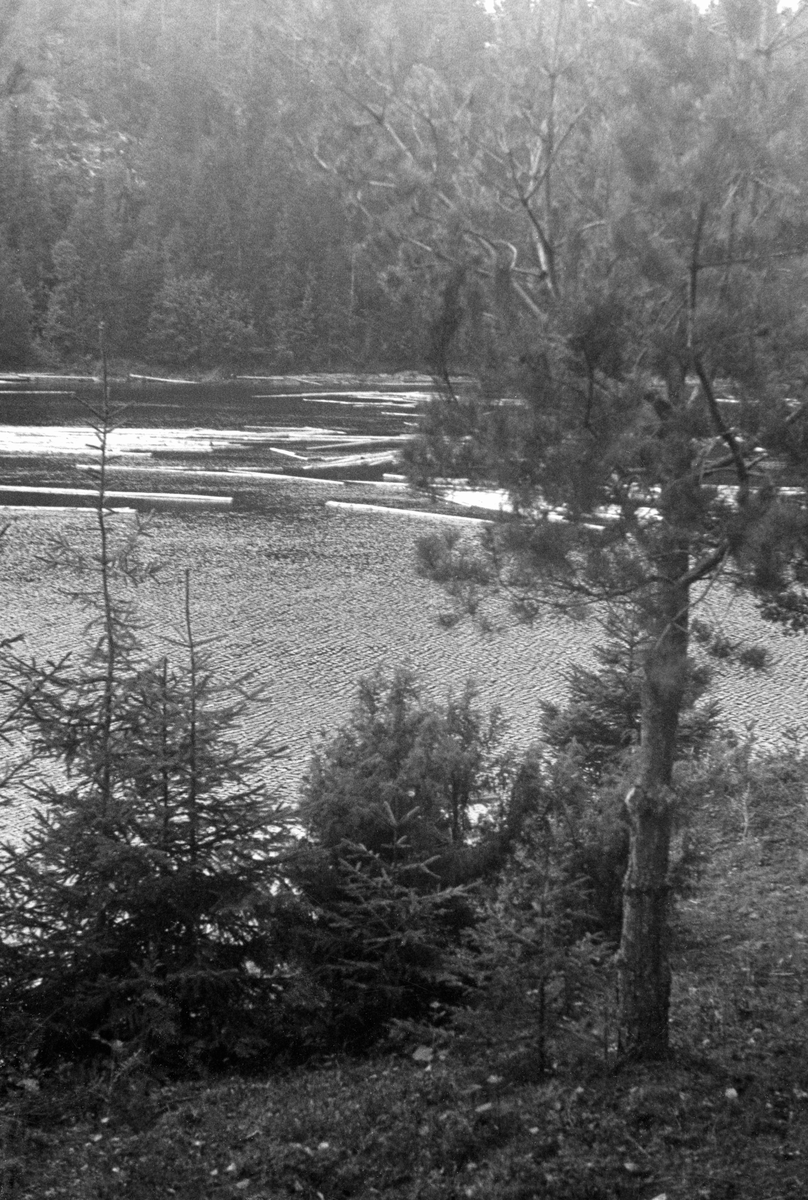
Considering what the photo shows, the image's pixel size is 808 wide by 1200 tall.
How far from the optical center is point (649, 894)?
13.6 ft

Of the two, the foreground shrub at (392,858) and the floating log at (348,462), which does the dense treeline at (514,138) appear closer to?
the foreground shrub at (392,858)

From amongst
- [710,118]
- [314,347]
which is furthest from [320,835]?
[314,347]

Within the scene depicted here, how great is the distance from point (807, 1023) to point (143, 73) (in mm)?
78129

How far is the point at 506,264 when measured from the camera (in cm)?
405

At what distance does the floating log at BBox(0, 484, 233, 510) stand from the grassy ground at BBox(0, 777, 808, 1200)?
1221cm

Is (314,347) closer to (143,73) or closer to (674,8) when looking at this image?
(143,73)

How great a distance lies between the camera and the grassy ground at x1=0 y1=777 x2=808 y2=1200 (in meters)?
3.54

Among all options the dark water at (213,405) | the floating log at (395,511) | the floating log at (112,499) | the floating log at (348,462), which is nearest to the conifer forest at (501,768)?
the floating log at (395,511)

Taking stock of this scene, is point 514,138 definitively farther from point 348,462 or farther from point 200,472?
point 348,462

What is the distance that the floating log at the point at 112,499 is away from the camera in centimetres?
1627

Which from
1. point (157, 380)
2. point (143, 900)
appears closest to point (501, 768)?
point (143, 900)

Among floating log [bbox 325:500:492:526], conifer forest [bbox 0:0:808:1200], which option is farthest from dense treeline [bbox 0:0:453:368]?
conifer forest [bbox 0:0:808:1200]

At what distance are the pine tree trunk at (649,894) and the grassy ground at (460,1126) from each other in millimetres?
135

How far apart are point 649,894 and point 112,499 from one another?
13.1 metres
